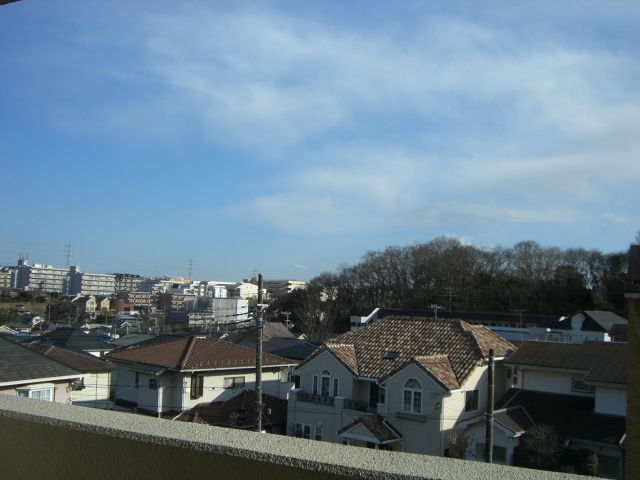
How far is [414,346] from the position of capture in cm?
2338

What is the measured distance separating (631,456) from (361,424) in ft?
32.9

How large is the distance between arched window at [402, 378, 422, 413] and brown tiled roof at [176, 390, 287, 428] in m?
4.81

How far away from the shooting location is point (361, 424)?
19312 mm

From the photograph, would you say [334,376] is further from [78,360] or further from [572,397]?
[78,360]

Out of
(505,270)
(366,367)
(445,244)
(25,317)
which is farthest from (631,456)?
(445,244)

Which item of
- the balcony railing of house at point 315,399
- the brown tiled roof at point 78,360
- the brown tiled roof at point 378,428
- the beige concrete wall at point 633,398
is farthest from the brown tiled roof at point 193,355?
A: the beige concrete wall at point 633,398

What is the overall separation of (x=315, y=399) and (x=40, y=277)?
354 ft

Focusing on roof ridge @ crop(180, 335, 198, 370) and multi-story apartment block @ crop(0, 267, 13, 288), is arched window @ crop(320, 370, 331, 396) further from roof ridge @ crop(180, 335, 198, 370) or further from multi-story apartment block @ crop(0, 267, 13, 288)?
multi-story apartment block @ crop(0, 267, 13, 288)

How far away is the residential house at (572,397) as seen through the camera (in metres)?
17.6

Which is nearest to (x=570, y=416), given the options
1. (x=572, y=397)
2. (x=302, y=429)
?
(x=572, y=397)

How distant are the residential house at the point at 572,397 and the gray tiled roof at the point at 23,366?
13.4 meters

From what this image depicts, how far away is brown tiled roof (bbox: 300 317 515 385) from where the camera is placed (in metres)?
21.4

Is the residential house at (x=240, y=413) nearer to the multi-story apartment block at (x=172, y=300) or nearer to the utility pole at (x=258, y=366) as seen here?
the utility pole at (x=258, y=366)

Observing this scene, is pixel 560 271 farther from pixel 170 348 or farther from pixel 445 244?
pixel 170 348
